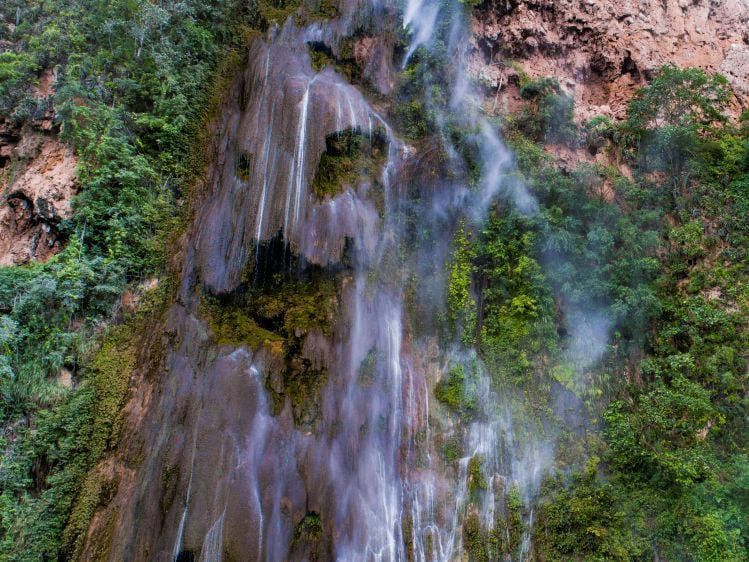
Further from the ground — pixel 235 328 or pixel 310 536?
pixel 235 328

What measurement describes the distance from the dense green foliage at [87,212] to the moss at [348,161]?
3065 millimetres

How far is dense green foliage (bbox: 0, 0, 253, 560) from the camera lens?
6902 millimetres

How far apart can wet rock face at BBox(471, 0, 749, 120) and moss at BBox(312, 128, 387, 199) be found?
4.62 metres

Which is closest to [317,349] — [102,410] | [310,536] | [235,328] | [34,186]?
[235,328]

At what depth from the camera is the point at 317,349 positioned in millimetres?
8078

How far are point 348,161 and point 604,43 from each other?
8.70 metres

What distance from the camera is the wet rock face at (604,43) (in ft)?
40.0

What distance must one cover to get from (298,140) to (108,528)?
25.2ft

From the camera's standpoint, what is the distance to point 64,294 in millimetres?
7797

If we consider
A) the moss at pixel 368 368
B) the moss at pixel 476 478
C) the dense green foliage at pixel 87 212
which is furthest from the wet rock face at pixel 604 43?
the moss at pixel 476 478

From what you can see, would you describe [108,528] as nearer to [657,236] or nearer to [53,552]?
[53,552]

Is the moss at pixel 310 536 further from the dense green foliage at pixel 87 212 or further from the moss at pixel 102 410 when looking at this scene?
the dense green foliage at pixel 87 212

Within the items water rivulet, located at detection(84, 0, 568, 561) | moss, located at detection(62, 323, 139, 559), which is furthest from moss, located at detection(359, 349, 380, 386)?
moss, located at detection(62, 323, 139, 559)

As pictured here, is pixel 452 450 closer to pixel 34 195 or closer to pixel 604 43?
pixel 34 195
